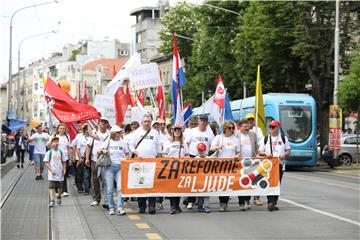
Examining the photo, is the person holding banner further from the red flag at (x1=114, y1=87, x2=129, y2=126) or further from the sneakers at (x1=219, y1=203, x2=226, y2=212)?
the red flag at (x1=114, y1=87, x2=129, y2=126)

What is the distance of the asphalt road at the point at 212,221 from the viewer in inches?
473

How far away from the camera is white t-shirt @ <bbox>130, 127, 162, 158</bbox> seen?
1523 centimetres

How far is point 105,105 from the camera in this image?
77.6ft

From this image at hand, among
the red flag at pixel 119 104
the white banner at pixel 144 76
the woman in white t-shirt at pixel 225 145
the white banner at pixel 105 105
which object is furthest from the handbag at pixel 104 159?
the white banner at pixel 105 105

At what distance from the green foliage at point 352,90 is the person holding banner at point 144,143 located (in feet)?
63.5

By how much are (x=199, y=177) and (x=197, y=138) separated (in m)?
0.74

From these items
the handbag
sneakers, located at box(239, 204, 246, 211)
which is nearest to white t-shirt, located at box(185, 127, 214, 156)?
sneakers, located at box(239, 204, 246, 211)

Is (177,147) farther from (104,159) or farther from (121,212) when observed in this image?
(121,212)

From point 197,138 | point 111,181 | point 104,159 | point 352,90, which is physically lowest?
point 111,181

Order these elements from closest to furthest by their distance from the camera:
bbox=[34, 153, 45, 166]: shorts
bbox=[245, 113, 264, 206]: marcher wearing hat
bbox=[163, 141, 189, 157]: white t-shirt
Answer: bbox=[163, 141, 189, 157]: white t-shirt → bbox=[245, 113, 264, 206]: marcher wearing hat → bbox=[34, 153, 45, 166]: shorts

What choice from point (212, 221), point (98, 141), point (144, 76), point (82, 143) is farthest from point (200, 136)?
point (144, 76)

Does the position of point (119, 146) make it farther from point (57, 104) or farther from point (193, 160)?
point (57, 104)

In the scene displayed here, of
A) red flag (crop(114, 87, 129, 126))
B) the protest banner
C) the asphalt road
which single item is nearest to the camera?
the asphalt road

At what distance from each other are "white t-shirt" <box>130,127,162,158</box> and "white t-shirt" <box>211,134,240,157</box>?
111 cm
